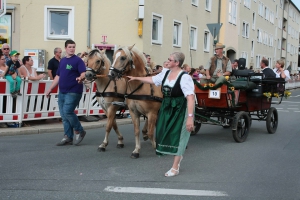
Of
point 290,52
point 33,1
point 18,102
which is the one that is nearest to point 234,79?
point 18,102

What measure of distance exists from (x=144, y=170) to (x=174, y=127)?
922mm

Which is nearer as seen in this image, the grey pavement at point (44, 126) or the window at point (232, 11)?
the grey pavement at point (44, 126)

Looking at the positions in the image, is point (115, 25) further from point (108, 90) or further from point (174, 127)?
point (174, 127)

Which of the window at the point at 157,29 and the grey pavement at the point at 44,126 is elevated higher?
the window at the point at 157,29

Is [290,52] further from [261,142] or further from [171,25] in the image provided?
[261,142]

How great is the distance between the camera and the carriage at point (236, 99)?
338 inches

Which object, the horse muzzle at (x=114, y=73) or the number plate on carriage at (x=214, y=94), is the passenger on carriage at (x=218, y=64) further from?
the horse muzzle at (x=114, y=73)

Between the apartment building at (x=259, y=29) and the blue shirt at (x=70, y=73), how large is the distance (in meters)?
24.8

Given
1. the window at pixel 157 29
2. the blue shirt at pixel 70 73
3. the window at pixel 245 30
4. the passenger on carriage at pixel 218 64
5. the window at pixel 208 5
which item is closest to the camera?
the blue shirt at pixel 70 73

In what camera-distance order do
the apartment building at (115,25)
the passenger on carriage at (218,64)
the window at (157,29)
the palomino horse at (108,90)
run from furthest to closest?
the window at (157,29) → the apartment building at (115,25) → the passenger on carriage at (218,64) → the palomino horse at (108,90)

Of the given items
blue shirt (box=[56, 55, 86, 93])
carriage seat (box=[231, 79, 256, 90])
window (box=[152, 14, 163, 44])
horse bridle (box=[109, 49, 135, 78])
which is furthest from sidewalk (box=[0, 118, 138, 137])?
window (box=[152, 14, 163, 44])

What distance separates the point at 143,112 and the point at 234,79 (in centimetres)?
307

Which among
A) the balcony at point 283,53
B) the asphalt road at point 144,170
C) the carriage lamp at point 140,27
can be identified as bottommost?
the asphalt road at point 144,170

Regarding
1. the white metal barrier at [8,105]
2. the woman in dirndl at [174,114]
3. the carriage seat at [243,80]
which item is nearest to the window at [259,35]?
the carriage seat at [243,80]
